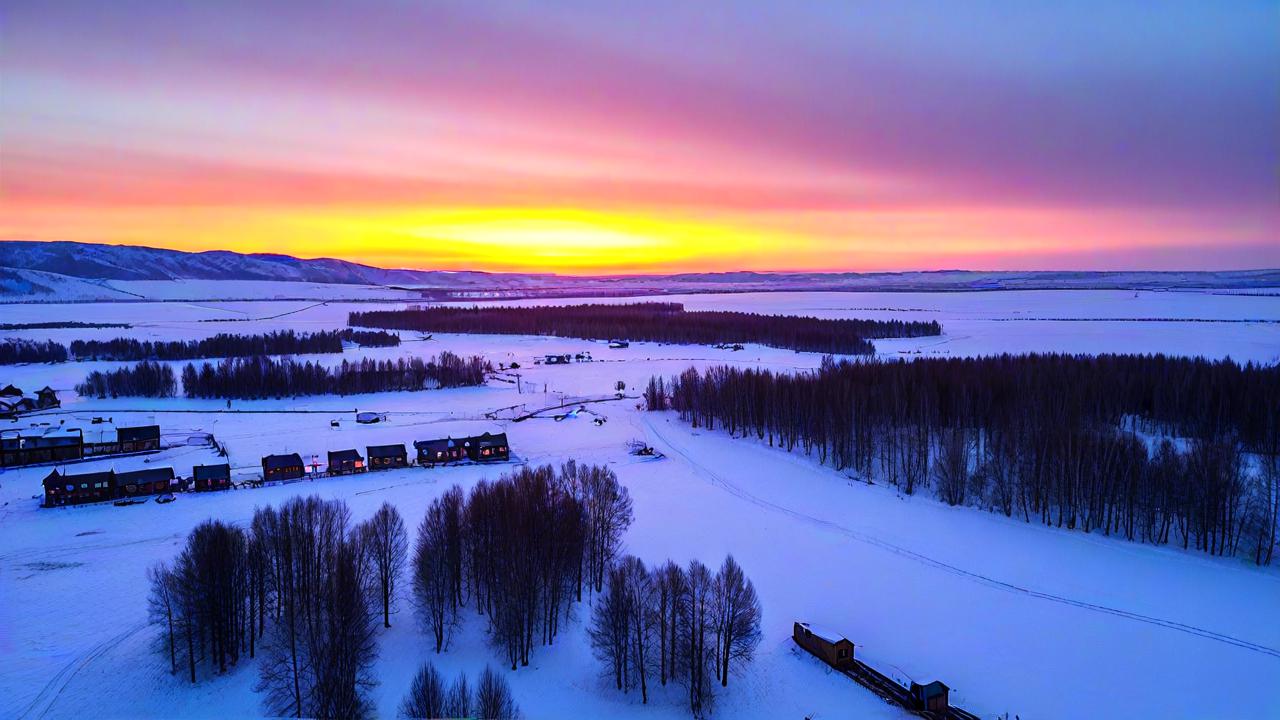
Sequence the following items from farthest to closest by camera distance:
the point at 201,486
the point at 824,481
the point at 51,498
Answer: the point at 824,481 → the point at 201,486 → the point at 51,498

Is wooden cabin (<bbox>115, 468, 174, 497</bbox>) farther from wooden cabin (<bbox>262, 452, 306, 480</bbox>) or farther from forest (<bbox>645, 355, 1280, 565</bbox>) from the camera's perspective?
forest (<bbox>645, 355, 1280, 565</bbox>)

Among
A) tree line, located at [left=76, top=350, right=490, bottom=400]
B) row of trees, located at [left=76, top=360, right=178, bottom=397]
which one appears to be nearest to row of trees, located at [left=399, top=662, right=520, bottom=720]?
tree line, located at [left=76, top=350, right=490, bottom=400]

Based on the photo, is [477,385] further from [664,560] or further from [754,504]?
[664,560]

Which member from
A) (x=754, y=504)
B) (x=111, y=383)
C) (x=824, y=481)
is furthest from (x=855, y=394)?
(x=111, y=383)

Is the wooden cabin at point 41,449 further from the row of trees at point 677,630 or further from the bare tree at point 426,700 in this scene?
the row of trees at point 677,630

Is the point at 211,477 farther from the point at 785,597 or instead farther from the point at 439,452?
the point at 785,597

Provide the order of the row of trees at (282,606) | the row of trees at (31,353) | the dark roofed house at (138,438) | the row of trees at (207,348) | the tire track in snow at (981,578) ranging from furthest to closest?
the row of trees at (207,348) < the row of trees at (31,353) < the dark roofed house at (138,438) < the tire track in snow at (981,578) < the row of trees at (282,606)

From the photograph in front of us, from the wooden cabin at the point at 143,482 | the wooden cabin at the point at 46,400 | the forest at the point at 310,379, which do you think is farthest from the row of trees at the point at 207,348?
the wooden cabin at the point at 143,482
